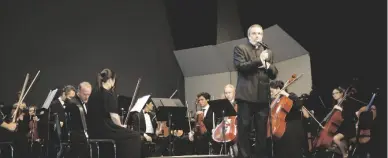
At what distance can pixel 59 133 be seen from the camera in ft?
20.1

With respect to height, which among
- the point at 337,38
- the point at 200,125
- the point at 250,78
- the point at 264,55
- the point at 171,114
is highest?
the point at 337,38

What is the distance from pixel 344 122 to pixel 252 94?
8.34 ft

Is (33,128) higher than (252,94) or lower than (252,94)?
lower

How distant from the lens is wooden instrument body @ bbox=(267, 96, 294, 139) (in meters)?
6.29

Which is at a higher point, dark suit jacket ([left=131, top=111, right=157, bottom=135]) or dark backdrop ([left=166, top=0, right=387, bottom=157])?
dark backdrop ([left=166, top=0, right=387, bottom=157])

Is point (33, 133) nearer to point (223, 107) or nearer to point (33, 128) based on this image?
point (33, 128)

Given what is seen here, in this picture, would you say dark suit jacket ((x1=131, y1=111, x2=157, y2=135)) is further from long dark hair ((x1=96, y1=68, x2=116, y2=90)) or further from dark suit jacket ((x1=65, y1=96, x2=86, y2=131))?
long dark hair ((x1=96, y1=68, x2=116, y2=90))

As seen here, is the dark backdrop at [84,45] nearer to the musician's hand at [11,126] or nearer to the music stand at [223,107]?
the musician's hand at [11,126]

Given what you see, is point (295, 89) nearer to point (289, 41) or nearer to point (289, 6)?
point (289, 41)

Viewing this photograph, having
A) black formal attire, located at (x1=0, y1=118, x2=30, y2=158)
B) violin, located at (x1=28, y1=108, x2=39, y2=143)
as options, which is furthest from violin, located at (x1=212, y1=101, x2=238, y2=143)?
violin, located at (x1=28, y1=108, x2=39, y2=143)

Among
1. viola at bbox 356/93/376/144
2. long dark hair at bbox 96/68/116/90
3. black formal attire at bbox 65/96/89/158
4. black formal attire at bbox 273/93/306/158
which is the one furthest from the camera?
viola at bbox 356/93/376/144

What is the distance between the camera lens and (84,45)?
10.2 m

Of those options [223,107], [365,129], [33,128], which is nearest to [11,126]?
[33,128]

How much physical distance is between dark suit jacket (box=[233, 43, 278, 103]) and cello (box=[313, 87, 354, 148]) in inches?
99.8
